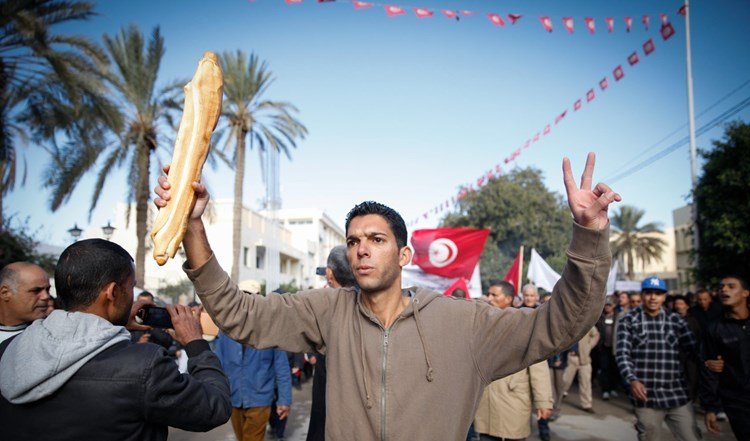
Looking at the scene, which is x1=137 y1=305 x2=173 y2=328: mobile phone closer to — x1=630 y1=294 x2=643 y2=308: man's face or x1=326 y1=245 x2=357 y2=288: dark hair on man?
x1=326 y1=245 x2=357 y2=288: dark hair on man

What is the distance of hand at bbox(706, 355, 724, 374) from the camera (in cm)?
463

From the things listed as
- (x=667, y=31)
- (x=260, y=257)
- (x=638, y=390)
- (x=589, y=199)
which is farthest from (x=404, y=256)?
(x=260, y=257)

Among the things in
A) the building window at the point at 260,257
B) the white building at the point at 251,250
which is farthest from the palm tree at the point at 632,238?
the building window at the point at 260,257

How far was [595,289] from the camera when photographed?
179 centimetres

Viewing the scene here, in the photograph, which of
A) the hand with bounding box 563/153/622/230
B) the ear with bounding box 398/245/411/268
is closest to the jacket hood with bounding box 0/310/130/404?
the ear with bounding box 398/245/411/268

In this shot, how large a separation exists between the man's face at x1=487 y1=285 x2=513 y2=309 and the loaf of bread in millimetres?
4496

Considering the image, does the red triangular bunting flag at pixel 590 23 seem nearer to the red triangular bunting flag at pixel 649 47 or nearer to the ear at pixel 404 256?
the red triangular bunting flag at pixel 649 47

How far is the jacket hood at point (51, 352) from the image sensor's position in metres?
1.82

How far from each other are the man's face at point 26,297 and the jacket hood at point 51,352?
4.59ft

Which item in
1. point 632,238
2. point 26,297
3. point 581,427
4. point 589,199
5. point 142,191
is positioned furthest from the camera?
point 632,238

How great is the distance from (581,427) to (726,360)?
391 cm

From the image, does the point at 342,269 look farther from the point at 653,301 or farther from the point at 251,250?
the point at 251,250

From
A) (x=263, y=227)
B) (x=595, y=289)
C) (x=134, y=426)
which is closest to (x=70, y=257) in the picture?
(x=134, y=426)

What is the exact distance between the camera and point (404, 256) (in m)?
2.54
